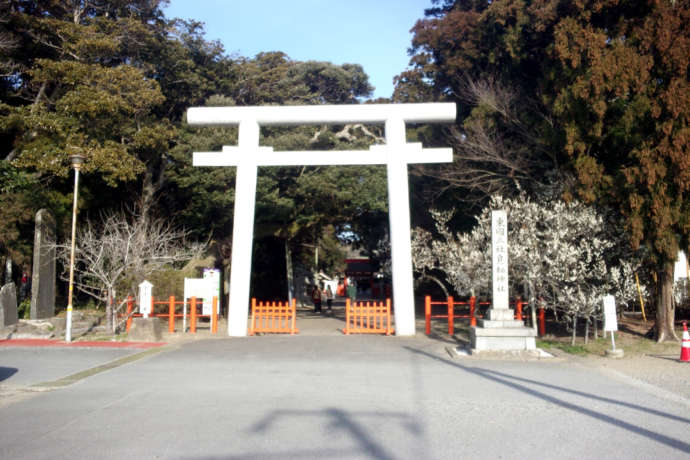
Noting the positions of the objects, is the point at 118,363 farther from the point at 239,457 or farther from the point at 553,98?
the point at 553,98

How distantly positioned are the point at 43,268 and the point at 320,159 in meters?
9.18

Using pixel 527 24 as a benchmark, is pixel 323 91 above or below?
above

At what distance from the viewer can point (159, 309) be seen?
19234 millimetres

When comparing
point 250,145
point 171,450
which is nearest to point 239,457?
point 171,450

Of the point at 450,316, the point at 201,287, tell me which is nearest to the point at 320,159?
the point at 201,287

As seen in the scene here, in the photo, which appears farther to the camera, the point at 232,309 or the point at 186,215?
the point at 186,215

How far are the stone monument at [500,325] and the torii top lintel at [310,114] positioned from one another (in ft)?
15.0

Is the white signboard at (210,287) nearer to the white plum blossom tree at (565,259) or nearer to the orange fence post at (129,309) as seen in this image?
the orange fence post at (129,309)

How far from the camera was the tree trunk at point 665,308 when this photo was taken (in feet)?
45.2

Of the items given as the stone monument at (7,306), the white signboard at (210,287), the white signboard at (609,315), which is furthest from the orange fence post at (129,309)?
the white signboard at (609,315)

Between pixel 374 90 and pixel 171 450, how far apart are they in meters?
39.2

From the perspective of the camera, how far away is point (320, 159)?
15.8 metres

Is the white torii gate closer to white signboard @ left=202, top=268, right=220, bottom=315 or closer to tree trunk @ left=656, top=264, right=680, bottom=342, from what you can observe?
white signboard @ left=202, top=268, right=220, bottom=315

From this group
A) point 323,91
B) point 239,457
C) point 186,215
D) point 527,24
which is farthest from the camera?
point 323,91
